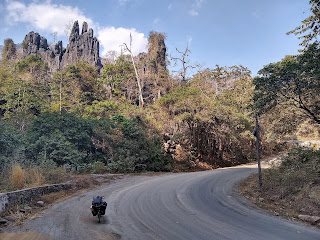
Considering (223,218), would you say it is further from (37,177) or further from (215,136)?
(215,136)

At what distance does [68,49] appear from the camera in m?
72.0

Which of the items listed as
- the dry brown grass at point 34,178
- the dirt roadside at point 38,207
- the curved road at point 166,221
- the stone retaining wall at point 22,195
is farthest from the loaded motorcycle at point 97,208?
the dry brown grass at point 34,178

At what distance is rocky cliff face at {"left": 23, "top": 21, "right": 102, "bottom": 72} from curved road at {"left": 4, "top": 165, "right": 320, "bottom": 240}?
213 feet

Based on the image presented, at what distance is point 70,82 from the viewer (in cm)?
3844

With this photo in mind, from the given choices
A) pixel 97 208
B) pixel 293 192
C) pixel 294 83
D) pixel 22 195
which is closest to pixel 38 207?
pixel 22 195

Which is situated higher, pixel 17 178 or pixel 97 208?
A: pixel 17 178

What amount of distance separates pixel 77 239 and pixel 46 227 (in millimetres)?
1430

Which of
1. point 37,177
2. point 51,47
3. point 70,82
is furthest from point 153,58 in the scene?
point 51,47

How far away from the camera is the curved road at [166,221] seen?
5.81 m

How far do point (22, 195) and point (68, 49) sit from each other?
7222 centimetres

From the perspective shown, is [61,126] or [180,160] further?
[180,160]

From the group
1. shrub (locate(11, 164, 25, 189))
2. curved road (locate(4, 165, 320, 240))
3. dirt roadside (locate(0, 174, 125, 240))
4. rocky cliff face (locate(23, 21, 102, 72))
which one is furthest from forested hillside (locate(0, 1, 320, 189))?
rocky cliff face (locate(23, 21, 102, 72))

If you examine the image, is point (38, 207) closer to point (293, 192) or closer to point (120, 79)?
point (293, 192)

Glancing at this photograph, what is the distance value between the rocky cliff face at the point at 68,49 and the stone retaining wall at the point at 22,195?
62689 mm
